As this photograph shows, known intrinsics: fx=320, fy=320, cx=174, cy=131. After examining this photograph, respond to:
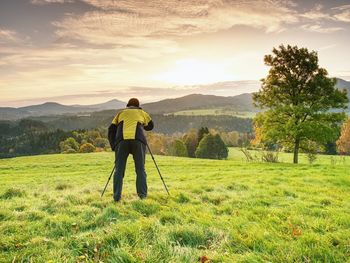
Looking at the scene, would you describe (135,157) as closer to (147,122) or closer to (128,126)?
(128,126)

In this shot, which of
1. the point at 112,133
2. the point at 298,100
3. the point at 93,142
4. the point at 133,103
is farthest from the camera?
the point at 93,142

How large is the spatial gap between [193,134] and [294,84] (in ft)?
222

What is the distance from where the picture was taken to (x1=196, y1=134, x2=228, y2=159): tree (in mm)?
81762

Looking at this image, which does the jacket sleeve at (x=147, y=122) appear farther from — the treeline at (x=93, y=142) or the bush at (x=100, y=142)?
the bush at (x=100, y=142)

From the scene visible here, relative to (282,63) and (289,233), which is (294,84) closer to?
(282,63)

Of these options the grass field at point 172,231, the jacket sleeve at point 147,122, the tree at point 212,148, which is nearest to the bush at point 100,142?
the tree at point 212,148

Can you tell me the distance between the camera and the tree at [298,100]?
30.7 metres

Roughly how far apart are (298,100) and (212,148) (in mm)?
51168

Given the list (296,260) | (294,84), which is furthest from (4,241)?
(294,84)

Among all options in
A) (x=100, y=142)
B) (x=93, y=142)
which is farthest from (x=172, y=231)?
(x=100, y=142)

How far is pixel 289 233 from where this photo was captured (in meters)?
5.86

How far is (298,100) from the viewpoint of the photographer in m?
31.6

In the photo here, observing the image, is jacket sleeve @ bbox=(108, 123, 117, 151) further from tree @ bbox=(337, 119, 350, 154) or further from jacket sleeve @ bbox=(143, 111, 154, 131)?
tree @ bbox=(337, 119, 350, 154)

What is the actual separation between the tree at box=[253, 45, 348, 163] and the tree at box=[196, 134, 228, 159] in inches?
1898
